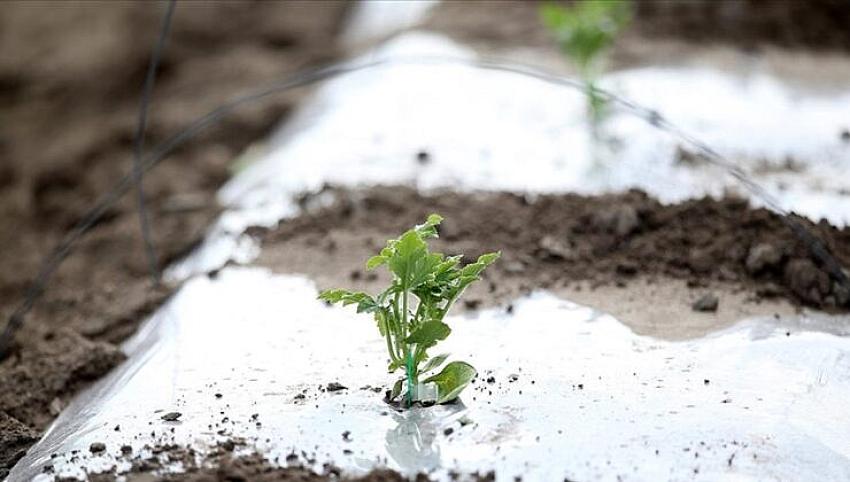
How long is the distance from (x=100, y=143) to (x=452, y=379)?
14.4ft

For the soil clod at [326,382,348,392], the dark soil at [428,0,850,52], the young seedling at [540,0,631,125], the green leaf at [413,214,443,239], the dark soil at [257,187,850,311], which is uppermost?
the dark soil at [428,0,850,52]

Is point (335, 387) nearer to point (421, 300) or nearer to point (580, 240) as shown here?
point (421, 300)

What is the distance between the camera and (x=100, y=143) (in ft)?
22.0

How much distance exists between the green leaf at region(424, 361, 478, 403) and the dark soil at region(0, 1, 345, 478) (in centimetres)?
128

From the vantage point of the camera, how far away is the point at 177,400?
3.20m

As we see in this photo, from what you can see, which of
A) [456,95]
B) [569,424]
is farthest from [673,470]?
[456,95]

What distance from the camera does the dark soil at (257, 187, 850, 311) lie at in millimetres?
3727

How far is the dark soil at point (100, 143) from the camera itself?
13.1 feet

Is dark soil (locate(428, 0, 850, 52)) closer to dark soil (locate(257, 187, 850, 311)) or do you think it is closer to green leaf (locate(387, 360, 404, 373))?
dark soil (locate(257, 187, 850, 311))

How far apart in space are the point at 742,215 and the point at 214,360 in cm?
194

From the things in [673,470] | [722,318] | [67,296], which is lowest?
[673,470]

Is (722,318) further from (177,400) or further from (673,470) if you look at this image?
(177,400)

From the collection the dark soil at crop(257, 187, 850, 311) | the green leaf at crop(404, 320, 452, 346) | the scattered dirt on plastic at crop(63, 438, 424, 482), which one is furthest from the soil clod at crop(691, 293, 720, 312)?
the scattered dirt on plastic at crop(63, 438, 424, 482)

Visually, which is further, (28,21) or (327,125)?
(28,21)
